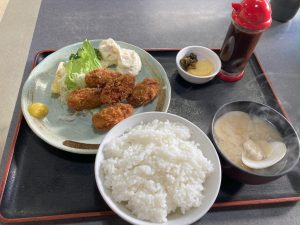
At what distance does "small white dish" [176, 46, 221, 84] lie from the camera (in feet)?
5.74

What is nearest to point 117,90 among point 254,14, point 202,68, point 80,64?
point 80,64

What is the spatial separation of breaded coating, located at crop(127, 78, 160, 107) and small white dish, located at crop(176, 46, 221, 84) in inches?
8.8

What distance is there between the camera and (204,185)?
1.16 m

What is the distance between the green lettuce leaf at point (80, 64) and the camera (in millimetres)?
1705

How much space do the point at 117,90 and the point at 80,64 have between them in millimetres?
355

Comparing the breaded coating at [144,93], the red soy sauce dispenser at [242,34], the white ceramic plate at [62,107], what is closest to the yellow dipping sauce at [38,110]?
the white ceramic plate at [62,107]

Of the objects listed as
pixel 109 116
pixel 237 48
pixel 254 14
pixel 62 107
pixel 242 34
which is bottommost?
pixel 62 107

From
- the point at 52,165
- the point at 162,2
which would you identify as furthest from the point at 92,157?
the point at 162,2

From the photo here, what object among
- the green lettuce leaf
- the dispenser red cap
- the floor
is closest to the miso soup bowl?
the dispenser red cap

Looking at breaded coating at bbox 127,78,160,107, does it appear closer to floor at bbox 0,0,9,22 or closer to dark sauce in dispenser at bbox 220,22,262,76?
dark sauce in dispenser at bbox 220,22,262,76

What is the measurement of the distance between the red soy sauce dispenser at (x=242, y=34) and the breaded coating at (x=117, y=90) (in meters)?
0.70

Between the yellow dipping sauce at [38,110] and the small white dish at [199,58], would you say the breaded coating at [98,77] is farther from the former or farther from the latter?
the small white dish at [199,58]

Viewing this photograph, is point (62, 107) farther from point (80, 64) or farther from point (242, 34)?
point (242, 34)

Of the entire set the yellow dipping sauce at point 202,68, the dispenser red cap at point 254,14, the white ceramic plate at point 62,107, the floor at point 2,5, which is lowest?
the floor at point 2,5
